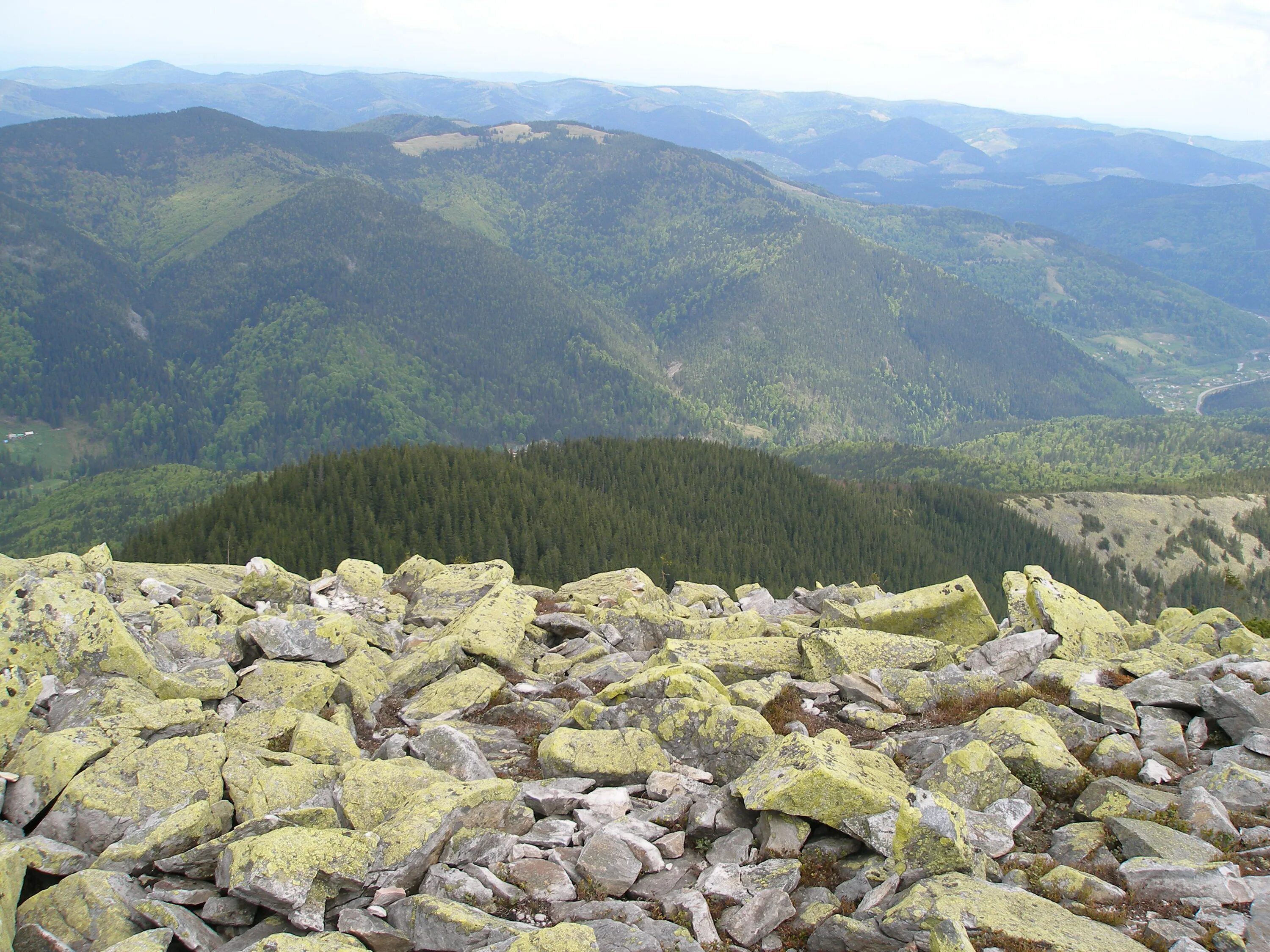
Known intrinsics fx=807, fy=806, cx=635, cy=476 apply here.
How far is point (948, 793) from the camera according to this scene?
22.1 m

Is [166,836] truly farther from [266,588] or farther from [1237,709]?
[1237,709]

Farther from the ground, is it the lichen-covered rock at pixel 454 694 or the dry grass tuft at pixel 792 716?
the dry grass tuft at pixel 792 716

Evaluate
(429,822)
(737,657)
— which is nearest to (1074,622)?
(737,657)

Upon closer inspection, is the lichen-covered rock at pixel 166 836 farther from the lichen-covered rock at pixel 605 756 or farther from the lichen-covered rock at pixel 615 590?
the lichen-covered rock at pixel 615 590

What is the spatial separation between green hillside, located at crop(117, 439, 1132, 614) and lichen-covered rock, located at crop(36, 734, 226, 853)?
74022 mm

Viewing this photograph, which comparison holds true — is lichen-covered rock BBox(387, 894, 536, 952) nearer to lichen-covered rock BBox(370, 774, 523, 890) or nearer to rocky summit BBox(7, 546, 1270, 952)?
rocky summit BBox(7, 546, 1270, 952)

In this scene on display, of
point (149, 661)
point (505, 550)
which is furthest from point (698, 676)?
point (505, 550)

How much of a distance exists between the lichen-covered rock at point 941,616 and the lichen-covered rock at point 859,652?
452 centimetres

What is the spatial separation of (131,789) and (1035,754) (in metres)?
24.7

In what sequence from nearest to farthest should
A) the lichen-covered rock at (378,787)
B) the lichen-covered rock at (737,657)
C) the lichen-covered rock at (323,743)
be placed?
the lichen-covered rock at (378,787) → the lichen-covered rock at (323,743) → the lichen-covered rock at (737,657)

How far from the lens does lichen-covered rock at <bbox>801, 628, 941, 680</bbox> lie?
32344 millimetres

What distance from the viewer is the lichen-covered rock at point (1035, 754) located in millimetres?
22531

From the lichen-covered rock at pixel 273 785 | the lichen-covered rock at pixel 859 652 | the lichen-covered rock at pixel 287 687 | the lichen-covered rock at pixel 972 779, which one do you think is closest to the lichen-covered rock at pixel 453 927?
the lichen-covered rock at pixel 273 785

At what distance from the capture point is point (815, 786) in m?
19.7
